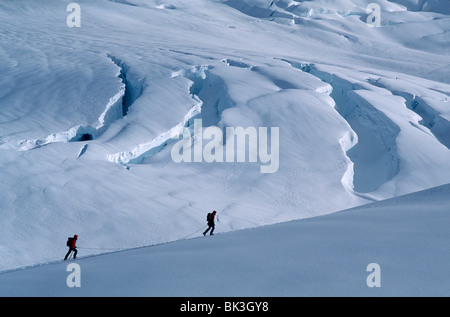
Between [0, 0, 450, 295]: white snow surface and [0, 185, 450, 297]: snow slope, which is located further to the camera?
[0, 0, 450, 295]: white snow surface

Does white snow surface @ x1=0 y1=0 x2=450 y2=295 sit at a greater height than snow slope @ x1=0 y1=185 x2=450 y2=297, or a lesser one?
lesser

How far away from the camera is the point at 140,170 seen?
1140 cm

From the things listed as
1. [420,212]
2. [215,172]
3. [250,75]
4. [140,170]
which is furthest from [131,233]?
[250,75]

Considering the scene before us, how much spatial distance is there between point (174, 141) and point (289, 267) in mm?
9812

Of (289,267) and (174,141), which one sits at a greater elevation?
(289,267)

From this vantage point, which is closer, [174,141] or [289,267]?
[289,267]

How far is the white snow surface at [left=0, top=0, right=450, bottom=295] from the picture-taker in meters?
8.57

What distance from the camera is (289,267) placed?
3.72 m

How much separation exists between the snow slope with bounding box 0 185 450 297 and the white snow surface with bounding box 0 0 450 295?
0.15ft

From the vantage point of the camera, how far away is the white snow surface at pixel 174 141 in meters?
8.57
